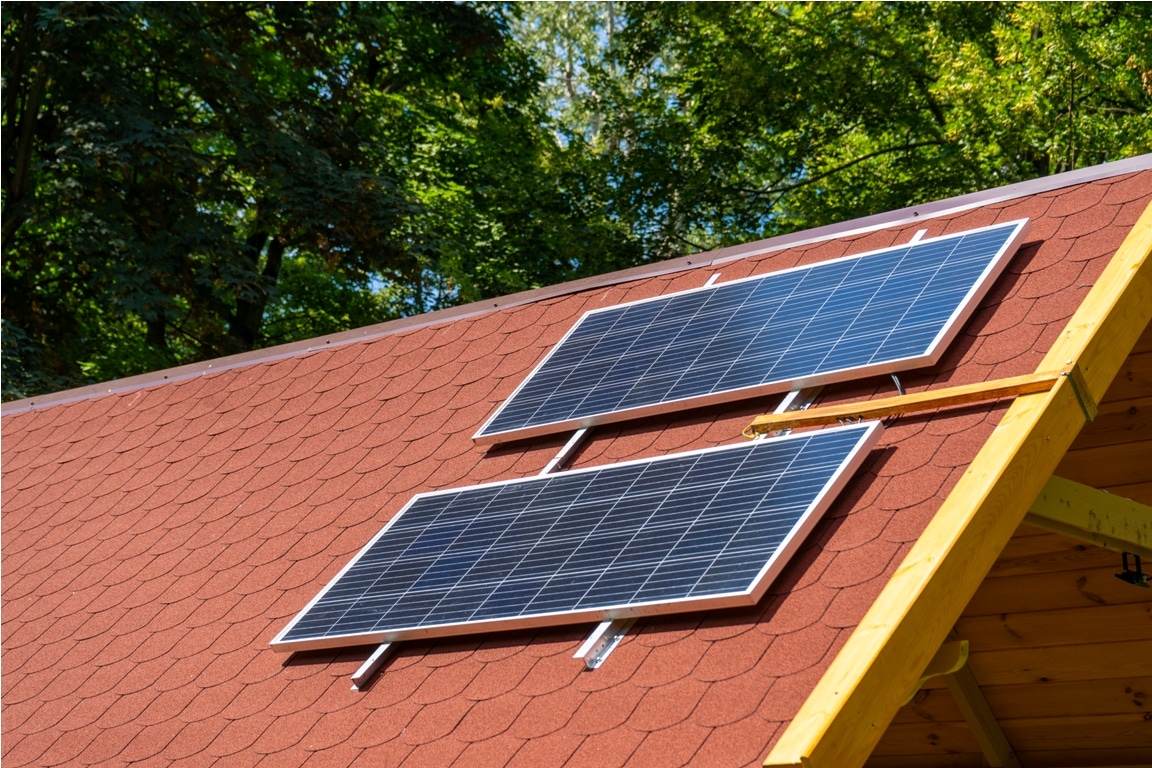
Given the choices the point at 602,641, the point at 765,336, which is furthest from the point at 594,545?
the point at 765,336

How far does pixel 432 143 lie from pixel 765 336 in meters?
24.1

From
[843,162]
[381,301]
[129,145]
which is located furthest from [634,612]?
[381,301]

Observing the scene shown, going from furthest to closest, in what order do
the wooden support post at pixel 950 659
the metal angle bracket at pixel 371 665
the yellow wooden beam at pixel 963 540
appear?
the metal angle bracket at pixel 371 665 < the wooden support post at pixel 950 659 < the yellow wooden beam at pixel 963 540

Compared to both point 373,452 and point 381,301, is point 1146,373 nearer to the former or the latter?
point 373,452

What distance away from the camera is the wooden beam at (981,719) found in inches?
279

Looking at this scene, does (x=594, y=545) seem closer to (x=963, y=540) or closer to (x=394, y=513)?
(x=963, y=540)

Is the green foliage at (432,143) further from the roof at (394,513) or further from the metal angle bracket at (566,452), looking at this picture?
the metal angle bracket at (566,452)

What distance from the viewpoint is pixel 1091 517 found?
191 inches

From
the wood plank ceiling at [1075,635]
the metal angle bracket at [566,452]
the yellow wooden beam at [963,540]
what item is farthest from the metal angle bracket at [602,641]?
the wood plank ceiling at [1075,635]

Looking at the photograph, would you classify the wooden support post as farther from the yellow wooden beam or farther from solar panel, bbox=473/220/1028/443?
solar panel, bbox=473/220/1028/443

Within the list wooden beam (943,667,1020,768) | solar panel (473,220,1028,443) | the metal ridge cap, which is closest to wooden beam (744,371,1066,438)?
solar panel (473,220,1028,443)

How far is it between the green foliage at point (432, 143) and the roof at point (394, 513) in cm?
1109

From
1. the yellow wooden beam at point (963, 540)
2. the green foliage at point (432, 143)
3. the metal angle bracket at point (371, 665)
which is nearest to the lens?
the yellow wooden beam at point (963, 540)

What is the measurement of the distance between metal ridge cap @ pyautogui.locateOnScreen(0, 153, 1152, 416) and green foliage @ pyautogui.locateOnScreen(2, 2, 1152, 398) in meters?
10.2
